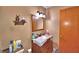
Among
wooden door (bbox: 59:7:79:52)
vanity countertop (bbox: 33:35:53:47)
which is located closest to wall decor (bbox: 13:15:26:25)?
vanity countertop (bbox: 33:35:53:47)

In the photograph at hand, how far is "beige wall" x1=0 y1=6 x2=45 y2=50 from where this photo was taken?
1407 millimetres

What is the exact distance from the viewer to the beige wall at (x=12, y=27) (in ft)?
4.62

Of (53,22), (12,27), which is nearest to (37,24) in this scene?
(53,22)

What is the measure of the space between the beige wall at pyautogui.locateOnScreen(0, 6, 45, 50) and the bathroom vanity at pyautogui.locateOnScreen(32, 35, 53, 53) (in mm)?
85

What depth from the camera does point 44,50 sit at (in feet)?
4.78

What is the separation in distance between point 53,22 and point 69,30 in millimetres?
222

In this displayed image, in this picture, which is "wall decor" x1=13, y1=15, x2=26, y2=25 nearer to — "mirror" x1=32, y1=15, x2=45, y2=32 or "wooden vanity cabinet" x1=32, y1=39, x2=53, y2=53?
"mirror" x1=32, y1=15, x2=45, y2=32

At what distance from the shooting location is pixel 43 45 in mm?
1490

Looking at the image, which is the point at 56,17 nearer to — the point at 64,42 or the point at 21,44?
the point at 64,42

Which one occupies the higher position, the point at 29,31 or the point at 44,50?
the point at 29,31

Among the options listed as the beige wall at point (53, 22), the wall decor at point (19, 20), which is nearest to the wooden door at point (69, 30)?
the beige wall at point (53, 22)

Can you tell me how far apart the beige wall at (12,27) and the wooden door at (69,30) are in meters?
0.30
